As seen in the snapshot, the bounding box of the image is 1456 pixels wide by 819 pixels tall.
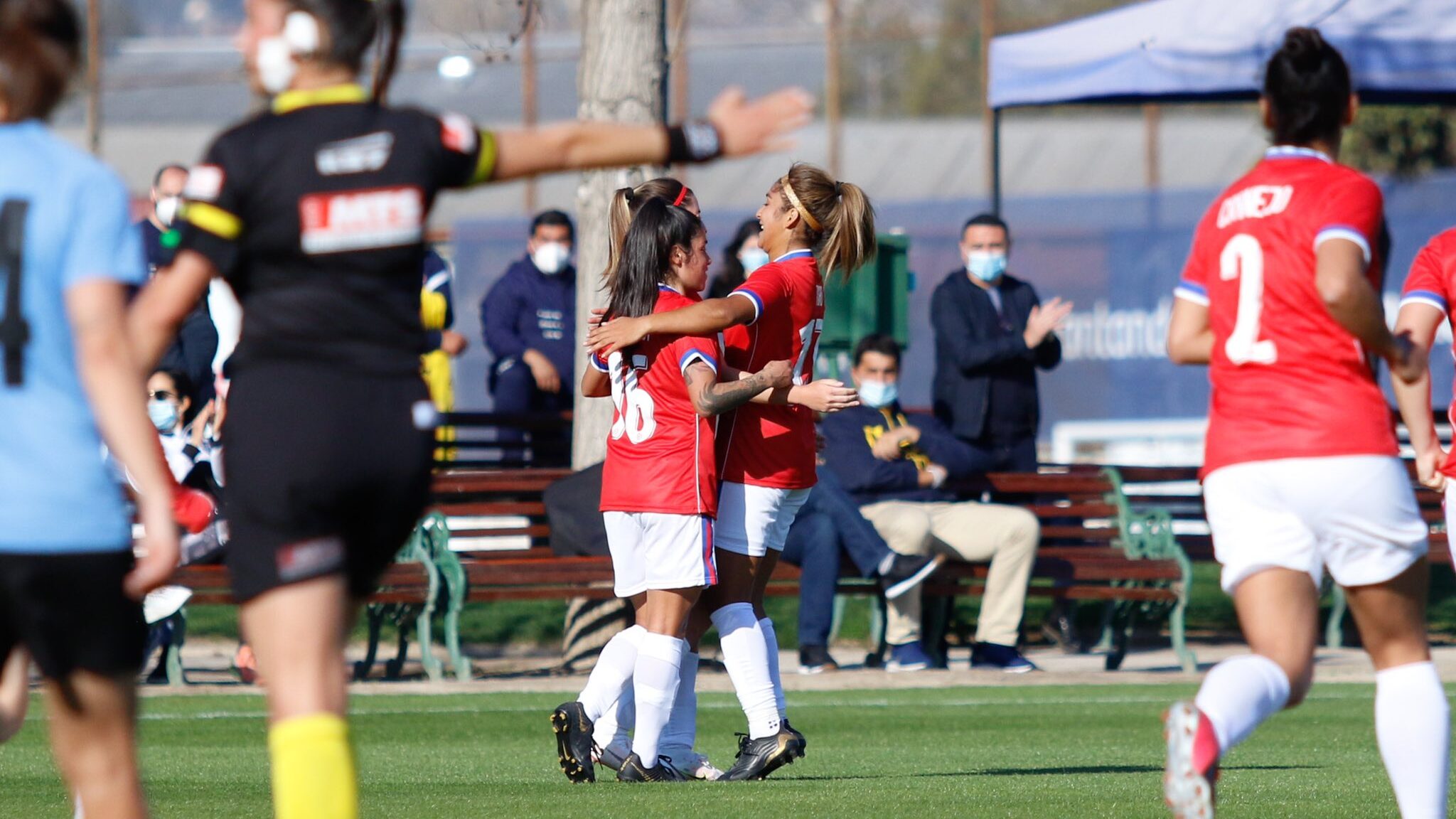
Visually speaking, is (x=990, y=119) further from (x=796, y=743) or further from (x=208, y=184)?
(x=208, y=184)

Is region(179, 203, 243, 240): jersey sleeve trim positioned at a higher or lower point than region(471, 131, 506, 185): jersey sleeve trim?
lower

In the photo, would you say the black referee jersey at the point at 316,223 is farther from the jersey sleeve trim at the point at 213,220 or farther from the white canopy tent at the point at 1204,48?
the white canopy tent at the point at 1204,48

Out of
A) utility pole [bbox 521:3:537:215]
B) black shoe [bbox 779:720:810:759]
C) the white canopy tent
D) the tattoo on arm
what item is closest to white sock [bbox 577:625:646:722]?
black shoe [bbox 779:720:810:759]

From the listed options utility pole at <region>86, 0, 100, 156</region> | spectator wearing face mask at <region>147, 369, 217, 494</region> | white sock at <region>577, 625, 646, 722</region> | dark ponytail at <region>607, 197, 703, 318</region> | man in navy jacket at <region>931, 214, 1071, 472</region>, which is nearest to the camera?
dark ponytail at <region>607, 197, 703, 318</region>

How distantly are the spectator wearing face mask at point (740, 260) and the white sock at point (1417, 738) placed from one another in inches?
292

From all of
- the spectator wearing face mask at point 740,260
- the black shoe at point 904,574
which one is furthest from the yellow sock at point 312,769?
the spectator wearing face mask at point 740,260

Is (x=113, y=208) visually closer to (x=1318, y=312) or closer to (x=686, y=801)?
(x=1318, y=312)

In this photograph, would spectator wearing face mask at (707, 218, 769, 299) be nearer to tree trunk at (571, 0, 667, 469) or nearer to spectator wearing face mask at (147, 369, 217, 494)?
tree trunk at (571, 0, 667, 469)

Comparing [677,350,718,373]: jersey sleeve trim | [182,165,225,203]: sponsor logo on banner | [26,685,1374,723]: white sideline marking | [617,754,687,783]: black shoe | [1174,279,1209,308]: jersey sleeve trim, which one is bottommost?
[26,685,1374,723]: white sideline marking

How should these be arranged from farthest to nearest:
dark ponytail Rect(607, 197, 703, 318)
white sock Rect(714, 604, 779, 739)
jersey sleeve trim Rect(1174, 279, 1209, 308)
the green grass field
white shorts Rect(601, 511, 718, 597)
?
white sock Rect(714, 604, 779, 739), dark ponytail Rect(607, 197, 703, 318), white shorts Rect(601, 511, 718, 597), the green grass field, jersey sleeve trim Rect(1174, 279, 1209, 308)

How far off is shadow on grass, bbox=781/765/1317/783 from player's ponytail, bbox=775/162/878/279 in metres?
1.71

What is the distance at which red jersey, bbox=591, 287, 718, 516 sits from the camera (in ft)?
22.3

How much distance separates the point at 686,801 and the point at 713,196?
23.2 meters

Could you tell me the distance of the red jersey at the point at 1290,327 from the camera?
4.52 meters
